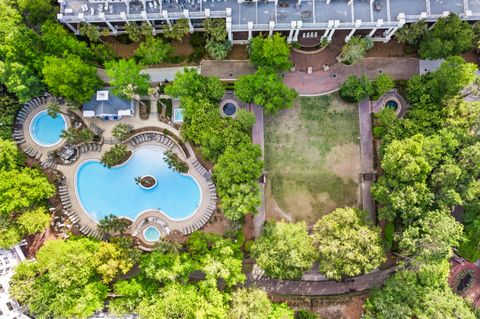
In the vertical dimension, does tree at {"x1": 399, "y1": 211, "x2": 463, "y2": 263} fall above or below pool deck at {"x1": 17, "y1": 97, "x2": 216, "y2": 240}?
below

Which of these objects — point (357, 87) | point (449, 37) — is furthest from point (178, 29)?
point (449, 37)

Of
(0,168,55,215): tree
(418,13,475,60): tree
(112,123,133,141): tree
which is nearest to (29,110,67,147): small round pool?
(0,168,55,215): tree

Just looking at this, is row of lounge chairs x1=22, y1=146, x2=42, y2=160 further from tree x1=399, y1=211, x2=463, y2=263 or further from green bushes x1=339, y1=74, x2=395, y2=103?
tree x1=399, y1=211, x2=463, y2=263

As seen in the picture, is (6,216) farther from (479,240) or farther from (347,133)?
(479,240)

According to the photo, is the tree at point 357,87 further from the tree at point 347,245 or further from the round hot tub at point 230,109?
the tree at point 347,245

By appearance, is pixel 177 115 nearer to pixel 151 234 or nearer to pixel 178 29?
pixel 178 29

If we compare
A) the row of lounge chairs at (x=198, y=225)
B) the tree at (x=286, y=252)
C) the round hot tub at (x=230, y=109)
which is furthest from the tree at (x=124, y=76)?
the tree at (x=286, y=252)
